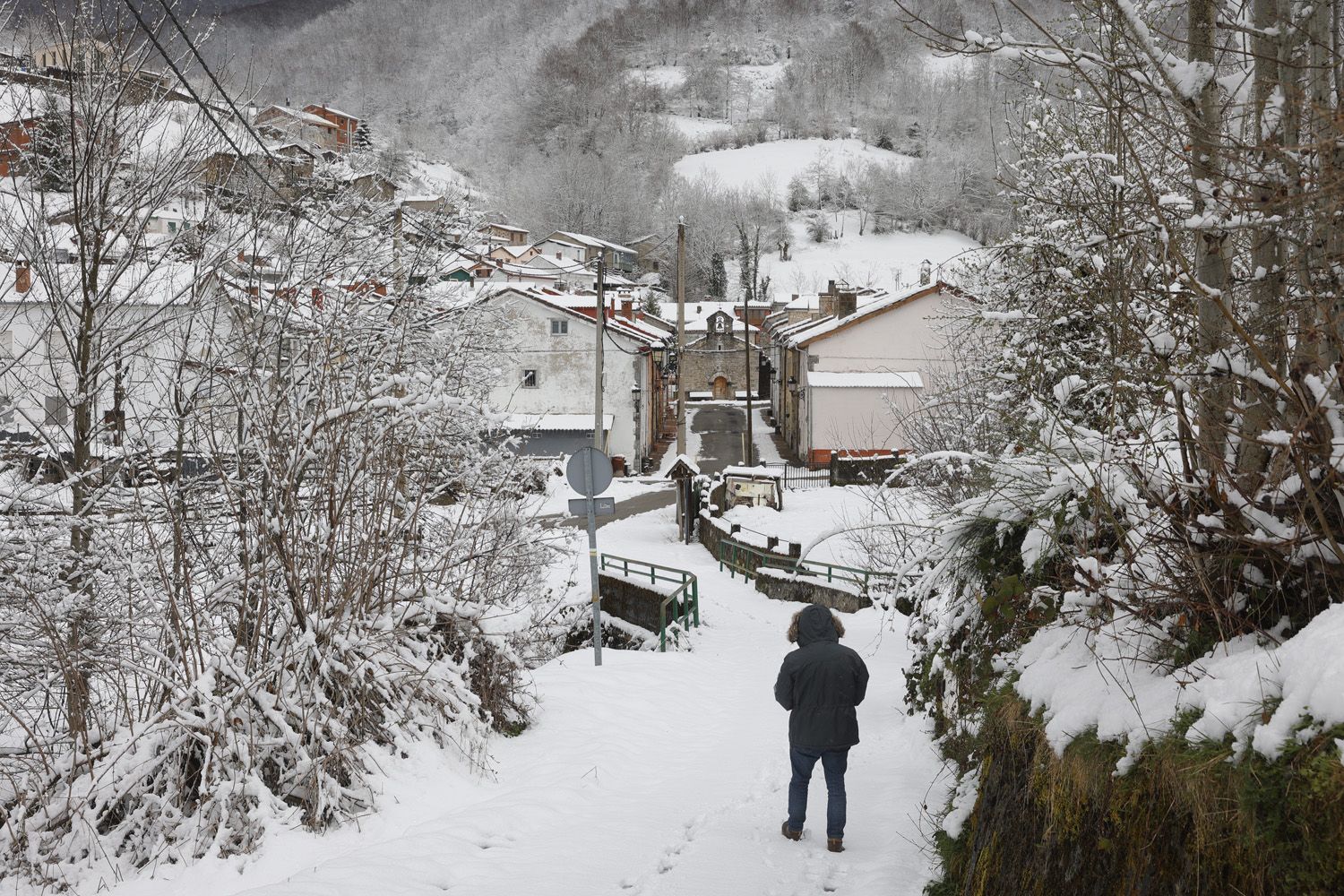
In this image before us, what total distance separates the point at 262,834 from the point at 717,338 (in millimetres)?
69243

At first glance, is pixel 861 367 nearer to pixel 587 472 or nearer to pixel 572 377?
pixel 572 377

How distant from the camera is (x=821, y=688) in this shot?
5.63 metres

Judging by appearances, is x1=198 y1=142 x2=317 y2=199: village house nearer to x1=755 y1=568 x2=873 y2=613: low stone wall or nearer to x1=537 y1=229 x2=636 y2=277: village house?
x1=755 y1=568 x2=873 y2=613: low stone wall

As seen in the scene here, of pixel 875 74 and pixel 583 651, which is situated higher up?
pixel 875 74

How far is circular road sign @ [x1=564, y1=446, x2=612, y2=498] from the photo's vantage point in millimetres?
10070

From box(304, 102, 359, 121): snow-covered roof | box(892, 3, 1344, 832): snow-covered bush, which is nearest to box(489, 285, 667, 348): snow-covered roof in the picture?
box(304, 102, 359, 121): snow-covered roof

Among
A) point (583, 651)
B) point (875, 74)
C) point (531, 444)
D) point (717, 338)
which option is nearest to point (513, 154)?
point (875, 74)

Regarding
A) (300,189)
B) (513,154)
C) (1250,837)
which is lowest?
(1250,837)

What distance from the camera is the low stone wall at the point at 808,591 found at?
19281 millimetres

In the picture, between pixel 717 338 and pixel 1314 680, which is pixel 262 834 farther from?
pixel 717 338

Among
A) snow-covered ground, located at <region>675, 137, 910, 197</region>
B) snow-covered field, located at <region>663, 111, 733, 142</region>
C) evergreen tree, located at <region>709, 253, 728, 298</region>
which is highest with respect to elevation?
snow-covered field, located at <region>663, 111, 733, 142</region>

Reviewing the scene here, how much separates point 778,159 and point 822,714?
153729 mm

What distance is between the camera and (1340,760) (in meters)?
2.40

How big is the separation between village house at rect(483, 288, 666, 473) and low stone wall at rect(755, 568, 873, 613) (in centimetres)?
2037
